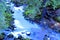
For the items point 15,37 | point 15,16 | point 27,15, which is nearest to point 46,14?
point 27,15

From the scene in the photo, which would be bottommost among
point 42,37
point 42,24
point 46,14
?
point 42,37

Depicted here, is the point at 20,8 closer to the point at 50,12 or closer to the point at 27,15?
the point at 27,15

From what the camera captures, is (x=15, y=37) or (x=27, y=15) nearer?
(x=15, y=37)

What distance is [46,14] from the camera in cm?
1418

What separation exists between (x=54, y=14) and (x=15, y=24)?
11.6ft

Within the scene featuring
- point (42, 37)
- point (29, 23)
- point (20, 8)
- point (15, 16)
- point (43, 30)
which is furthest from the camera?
point (20, 8)

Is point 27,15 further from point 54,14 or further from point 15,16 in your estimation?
point 54,14

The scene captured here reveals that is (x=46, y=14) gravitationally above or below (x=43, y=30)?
above

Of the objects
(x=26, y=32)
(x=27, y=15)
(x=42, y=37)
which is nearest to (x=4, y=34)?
(x=26, y=32)

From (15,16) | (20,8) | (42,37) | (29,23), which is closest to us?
(42,37)

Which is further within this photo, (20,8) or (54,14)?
(20,8)

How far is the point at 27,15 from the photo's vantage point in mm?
14656

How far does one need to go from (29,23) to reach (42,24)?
44.4 inches

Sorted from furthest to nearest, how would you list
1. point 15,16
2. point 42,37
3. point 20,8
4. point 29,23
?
point 20,8, point 15,16, point 29,23, point 42,37
